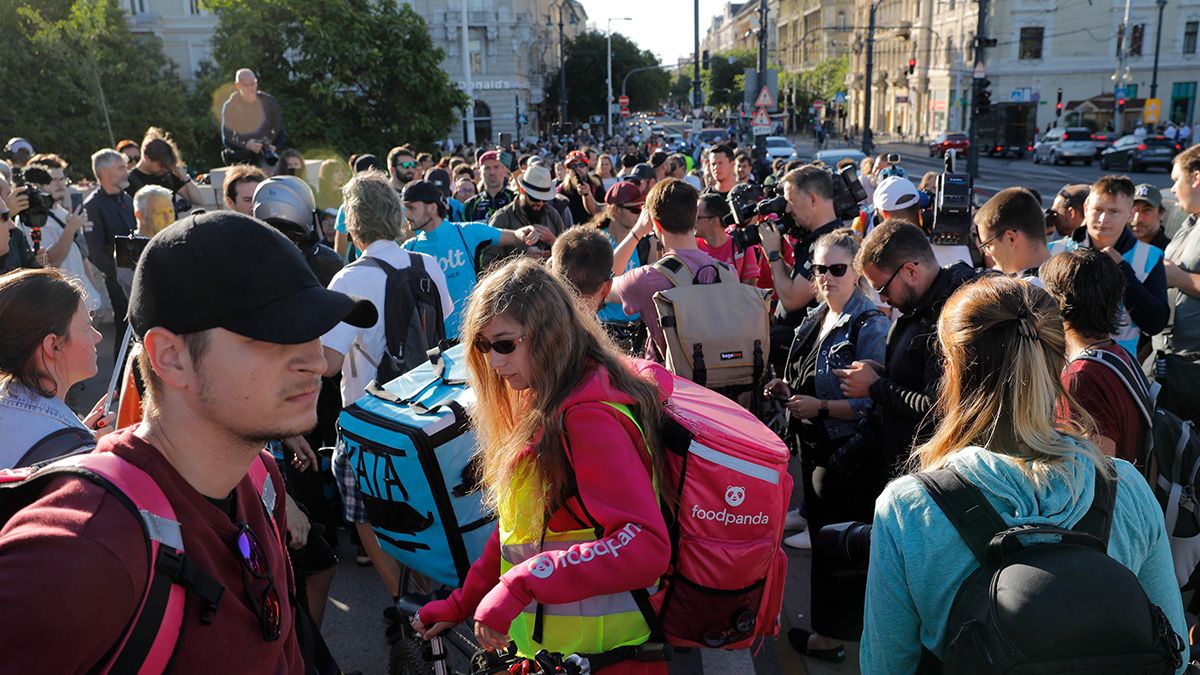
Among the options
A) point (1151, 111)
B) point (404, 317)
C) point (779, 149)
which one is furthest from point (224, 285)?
point (1151, 111)

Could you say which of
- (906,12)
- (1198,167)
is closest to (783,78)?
(906,12)

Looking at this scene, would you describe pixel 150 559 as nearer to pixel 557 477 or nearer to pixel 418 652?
pixel 557 477

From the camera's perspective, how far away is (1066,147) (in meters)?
37.2

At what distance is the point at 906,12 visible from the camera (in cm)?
6488

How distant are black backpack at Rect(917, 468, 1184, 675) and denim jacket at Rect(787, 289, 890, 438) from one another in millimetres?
1985

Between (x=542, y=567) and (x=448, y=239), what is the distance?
10.9 ft

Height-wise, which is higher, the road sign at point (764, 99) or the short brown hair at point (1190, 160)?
the road sign at point (764, 99)

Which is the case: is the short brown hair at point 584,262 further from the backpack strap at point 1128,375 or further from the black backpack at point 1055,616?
the black backpack at point 1055,616

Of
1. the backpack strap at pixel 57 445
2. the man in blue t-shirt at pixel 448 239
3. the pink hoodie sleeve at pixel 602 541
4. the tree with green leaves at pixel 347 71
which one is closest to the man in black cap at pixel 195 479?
the pink hoodie sleeve at pixel 602 541

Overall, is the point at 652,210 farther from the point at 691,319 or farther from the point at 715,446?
the point at 715,446

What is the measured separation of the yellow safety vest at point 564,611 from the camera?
7.24ft

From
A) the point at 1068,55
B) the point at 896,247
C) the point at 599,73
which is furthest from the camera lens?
the point at 599,73

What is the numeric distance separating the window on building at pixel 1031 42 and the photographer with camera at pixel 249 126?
5399cm

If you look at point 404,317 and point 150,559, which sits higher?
point 150,559
